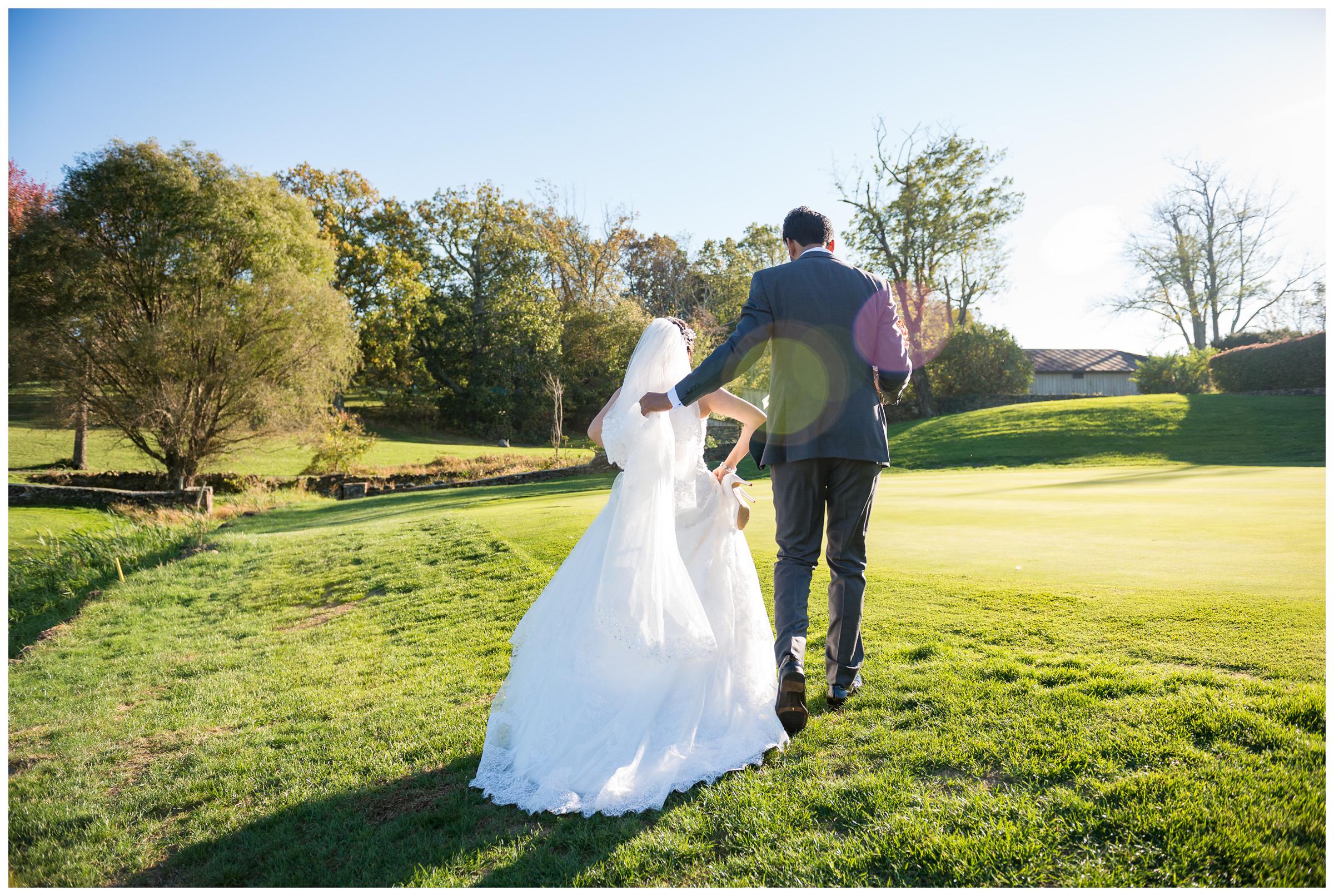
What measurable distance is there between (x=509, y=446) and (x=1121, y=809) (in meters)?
31.8

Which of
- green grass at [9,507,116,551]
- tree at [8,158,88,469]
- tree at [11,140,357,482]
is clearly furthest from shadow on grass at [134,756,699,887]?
tree at [8,158,88,469]

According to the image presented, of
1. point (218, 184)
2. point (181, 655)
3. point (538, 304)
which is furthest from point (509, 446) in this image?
point (181, 655)

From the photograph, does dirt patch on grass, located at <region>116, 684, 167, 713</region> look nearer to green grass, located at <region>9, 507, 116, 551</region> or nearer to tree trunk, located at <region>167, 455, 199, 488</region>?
green grass, located at <region>9, 507, 116, 551</region>

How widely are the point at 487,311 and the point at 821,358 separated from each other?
36369 millimetres

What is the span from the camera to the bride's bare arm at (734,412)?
385 cm

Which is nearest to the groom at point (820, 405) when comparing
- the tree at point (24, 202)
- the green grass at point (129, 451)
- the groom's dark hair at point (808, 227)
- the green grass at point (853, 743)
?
the groom's dark hair at point (808, 227)

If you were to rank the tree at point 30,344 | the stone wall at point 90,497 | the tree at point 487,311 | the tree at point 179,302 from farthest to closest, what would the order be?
the tree at point 487,311 < the tree at point 179,302 < the tree at point 30,344 < the stone wall at point 90,497

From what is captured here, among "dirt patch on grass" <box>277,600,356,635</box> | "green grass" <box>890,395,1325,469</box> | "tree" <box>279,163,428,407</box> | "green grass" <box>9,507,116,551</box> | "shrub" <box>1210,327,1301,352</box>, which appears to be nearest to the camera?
"dirt patch on grass" <box>277,600,356,635</box>

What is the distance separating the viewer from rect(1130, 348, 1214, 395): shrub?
95.2 ft

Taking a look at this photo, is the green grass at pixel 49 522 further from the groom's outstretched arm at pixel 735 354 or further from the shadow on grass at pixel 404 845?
the groom's outstretched arm at pixel 735 354

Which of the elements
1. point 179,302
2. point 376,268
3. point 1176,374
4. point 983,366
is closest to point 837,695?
point 179,302

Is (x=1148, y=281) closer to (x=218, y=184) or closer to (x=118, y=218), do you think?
(x=218, y=184)

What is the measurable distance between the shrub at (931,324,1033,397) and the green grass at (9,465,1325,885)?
87.8 feet

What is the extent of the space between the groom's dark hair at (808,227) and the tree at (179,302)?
2071 cm
